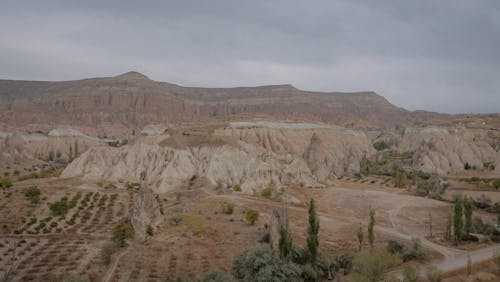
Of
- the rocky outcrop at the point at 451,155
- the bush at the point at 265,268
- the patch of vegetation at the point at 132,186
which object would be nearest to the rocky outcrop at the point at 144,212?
the bush at the point at 265,268

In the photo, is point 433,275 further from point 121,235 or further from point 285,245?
point 121,235

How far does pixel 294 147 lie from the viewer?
103 m

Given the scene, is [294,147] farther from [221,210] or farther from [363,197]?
[221,210]

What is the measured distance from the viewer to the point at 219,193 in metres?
56.8

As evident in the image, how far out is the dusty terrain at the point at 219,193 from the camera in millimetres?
30562

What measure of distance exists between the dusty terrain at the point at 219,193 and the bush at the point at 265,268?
7.82 ft

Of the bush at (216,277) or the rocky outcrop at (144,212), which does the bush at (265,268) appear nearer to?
the bush at (216,277)

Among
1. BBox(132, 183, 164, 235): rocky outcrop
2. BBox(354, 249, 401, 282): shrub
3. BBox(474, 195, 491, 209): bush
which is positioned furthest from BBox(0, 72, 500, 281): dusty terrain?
BBox(354, 249, 401, 282): shrub

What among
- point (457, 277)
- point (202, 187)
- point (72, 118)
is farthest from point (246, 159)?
point (72, 118)

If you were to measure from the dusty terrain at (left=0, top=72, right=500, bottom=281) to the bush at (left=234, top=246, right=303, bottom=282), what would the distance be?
2383 mm

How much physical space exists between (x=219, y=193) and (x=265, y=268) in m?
32.2

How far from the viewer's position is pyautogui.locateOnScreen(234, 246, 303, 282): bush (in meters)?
24.7

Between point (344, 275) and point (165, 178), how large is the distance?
36.3 meters

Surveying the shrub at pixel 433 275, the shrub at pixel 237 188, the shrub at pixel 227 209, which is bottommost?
the shrub at pixel 237 188
